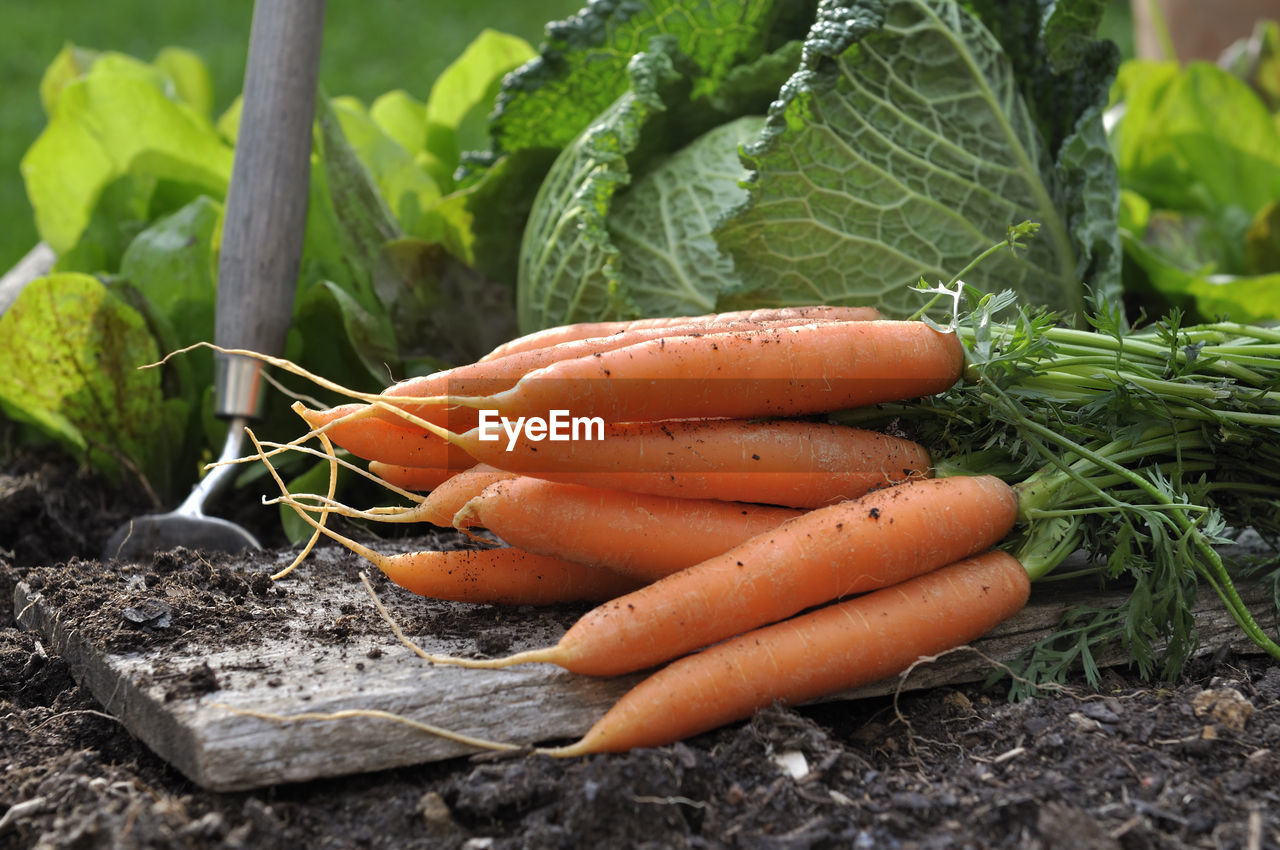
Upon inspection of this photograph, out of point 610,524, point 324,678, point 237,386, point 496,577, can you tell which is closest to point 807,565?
point 610,524

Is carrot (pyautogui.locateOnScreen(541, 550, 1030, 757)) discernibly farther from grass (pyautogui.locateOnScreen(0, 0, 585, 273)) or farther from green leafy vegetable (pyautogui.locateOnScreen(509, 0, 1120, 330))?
grass (pyautogui.locateOnScreen(0, 0, 585, 273))

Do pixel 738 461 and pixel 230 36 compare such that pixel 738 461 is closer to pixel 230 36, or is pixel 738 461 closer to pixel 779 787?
pixel 779 787

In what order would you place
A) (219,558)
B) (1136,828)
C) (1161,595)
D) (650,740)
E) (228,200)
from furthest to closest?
(228,200)
(219,558)
(1161,595)
(650,740)
(1136,828)

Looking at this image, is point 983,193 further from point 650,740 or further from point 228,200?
point 228,200

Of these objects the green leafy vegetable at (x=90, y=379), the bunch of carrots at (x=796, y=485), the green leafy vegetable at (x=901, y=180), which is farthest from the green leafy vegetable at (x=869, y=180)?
the green leafy vegetable at (x=90, y=379)

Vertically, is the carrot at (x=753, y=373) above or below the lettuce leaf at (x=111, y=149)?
below

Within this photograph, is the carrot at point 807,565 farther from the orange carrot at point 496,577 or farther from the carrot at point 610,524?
the orange carrot at point 496,577

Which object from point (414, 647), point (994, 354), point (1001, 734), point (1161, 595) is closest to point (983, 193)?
point (994, 354)
